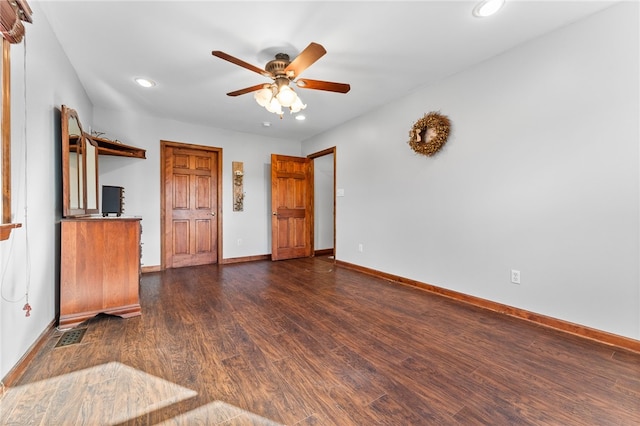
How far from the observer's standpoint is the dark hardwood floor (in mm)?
1282

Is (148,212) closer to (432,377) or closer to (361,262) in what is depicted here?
(361,262)

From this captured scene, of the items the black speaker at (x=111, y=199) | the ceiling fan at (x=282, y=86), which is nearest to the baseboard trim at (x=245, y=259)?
the black speaker at (x=111, y=199)

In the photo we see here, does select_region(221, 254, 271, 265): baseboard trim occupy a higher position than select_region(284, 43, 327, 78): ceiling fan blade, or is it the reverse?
select_region(284, 43, 327, 78): ceiling fan blade

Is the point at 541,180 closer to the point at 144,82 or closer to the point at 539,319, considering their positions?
the point at 539,319

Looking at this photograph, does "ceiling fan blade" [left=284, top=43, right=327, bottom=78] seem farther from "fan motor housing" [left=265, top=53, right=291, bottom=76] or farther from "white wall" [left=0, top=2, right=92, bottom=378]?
"white wall" [left=0, top=2, right=92, bottom=378]

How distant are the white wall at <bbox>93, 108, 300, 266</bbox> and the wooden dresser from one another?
6.28 ft

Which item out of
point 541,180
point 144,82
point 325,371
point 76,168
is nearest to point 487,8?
point 541,180

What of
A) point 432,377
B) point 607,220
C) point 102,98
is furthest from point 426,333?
point 102,98

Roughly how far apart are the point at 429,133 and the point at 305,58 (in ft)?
5.83

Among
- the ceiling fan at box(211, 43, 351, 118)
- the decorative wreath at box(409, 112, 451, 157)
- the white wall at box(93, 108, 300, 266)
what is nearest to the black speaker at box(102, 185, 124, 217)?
the white wall at box(93, 108, 300, 266)

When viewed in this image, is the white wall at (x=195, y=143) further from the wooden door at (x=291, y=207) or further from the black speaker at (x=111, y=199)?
the black speaker at (x=111, y=199)

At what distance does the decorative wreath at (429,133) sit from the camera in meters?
2.97

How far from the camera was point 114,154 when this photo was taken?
146 inches

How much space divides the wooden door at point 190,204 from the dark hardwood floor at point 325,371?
75.2 inches
